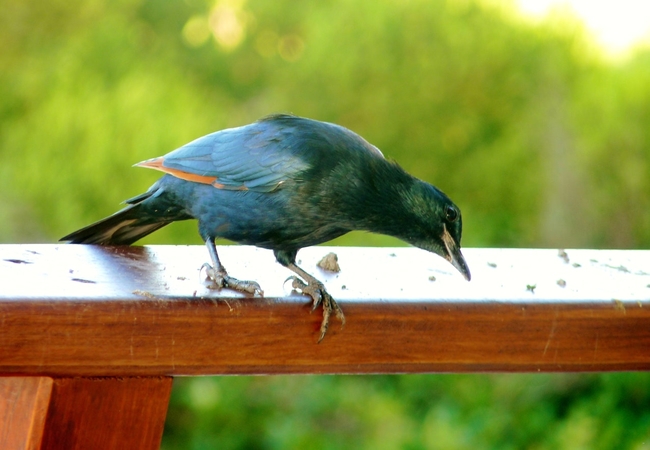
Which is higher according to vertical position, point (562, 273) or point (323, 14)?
point (323, 14)

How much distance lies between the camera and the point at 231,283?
1.62 meters

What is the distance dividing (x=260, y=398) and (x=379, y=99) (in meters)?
2.44

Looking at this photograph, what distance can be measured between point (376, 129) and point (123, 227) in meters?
3.82

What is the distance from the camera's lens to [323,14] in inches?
245

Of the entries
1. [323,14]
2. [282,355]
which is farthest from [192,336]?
[323,14]

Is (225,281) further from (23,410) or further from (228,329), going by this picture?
(23,410)

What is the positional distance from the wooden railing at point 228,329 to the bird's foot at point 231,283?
0.03 meters

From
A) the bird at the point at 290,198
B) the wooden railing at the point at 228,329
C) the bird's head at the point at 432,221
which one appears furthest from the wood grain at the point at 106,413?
the bird's head at the point at 432,221

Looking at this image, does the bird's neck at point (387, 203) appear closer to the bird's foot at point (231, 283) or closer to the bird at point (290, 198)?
the bird at point (290, 198)

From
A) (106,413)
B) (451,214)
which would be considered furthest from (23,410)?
(451,214)

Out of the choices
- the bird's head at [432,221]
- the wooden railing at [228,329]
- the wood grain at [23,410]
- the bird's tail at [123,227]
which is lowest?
the wood grain at [23,410]

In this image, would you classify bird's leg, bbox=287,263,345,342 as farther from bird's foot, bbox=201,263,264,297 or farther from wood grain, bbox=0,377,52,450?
wood grain, bbox=0,377,52,450

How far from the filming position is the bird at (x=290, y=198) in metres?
2.03

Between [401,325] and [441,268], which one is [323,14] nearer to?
[441,268]
